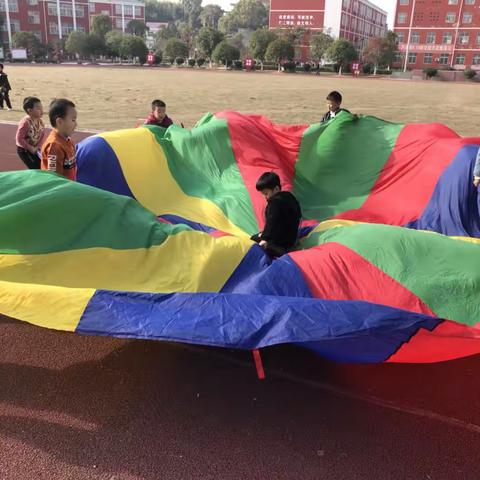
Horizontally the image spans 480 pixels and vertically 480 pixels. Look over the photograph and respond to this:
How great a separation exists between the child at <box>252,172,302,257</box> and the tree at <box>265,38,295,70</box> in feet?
157

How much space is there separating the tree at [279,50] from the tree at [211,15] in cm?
5903

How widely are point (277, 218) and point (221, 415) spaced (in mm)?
1288

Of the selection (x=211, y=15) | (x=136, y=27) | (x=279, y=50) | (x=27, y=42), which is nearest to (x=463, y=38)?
(x=279, y=50)

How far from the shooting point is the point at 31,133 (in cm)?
442

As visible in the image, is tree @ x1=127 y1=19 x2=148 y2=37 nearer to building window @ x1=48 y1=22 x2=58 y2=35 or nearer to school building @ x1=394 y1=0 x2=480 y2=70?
building window @ x1=48 y1=22 x2=58 y2=35

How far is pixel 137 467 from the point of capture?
2.01 metres

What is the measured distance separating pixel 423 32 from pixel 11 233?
61.9 meters

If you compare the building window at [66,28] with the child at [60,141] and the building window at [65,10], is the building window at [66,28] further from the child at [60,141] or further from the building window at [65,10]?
the child at [60,141]

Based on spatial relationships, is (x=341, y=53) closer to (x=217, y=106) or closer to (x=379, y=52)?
(x=379, y=52)

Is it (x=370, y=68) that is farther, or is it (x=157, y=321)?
(x=370, y=68)

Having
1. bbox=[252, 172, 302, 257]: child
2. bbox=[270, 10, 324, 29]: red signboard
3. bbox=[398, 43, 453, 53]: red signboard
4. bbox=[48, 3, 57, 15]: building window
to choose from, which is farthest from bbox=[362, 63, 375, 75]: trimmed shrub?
bbox=[252, 172, 302, 257]: child

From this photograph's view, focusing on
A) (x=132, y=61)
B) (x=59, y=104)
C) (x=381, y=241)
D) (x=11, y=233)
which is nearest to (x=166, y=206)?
(x=59, y=104)

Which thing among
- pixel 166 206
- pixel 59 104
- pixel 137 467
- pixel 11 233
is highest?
pixel 59 104

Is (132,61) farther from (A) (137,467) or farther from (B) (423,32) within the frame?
(A) (137,467)
